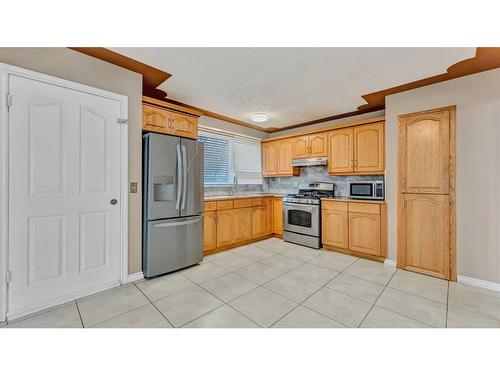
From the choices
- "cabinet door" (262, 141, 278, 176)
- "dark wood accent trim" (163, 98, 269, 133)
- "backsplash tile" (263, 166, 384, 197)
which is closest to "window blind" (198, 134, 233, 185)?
"dark wood accent trim" (163, 98, 269, 133)

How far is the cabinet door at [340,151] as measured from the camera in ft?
12.3

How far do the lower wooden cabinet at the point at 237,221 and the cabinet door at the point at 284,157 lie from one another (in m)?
0.67

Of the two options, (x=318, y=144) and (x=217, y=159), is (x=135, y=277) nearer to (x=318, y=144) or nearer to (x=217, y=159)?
(x=217, y=159)

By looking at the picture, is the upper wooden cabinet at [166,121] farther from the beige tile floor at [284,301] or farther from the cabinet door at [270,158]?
the cabinet door at [270,158]

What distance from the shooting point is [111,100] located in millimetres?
2352

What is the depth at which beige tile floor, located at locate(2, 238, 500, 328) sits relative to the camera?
5.90 ft

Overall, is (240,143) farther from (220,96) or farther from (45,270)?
(45,270)

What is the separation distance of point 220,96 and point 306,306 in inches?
115

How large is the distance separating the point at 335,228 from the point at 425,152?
1.70 meters

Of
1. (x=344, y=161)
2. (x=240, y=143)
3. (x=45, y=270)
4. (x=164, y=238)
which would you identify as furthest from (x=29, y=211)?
(x=344, y=161)

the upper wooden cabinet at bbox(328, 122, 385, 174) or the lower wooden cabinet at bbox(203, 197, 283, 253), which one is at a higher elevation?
the upper wooden cabinet at bbox(328, 122, 385, 174)

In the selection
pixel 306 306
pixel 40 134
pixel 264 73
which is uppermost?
pixel 264 73

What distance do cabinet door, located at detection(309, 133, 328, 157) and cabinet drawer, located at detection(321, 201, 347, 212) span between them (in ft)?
3.12

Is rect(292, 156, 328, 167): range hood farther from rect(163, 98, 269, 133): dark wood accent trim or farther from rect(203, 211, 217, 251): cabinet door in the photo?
rect(203, 211, 217, 251): cabinet door
